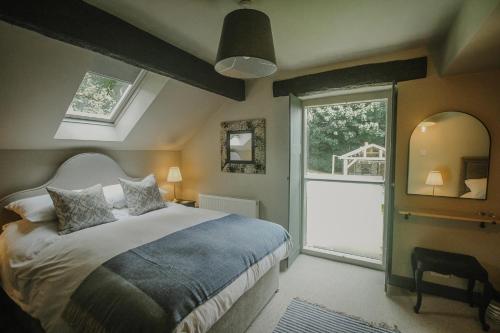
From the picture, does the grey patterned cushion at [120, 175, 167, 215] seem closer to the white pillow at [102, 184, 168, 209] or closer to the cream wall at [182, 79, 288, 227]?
the white pillow at [102, 184, 168, 209]

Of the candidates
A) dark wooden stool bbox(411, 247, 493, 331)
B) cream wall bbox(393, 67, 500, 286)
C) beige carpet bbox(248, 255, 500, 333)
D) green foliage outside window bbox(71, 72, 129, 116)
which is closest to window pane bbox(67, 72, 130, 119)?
green foliage outside window bbox(71, 72, 129, 116)

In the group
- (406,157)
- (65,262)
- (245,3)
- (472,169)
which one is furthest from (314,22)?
(65,262)

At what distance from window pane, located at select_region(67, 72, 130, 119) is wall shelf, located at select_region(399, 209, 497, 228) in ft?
11.5

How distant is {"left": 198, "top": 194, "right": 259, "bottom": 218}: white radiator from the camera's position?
342 centimetres

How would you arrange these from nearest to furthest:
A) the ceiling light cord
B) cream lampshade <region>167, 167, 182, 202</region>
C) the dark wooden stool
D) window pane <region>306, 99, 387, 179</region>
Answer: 1. the ceiling light cord
2. the dark wooden stool
3. window pane <region>306, 99, 387, 179</region>
4. cream lampshade <region>167, 167, 182, 202</region>

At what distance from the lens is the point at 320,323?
2.01 meters

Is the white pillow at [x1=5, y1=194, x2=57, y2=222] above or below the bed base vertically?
above

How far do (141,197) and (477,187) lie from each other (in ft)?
11.3

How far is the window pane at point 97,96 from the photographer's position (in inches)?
105

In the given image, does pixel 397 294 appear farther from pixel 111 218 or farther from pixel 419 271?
pixel 111 218

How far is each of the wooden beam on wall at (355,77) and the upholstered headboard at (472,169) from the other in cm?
93

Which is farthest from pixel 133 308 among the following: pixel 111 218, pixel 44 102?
pixel 44 102

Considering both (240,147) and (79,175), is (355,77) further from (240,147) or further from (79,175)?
(79,175)

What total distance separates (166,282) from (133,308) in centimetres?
20
